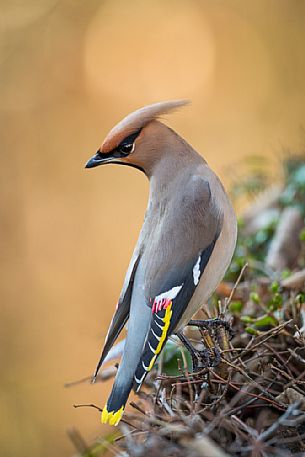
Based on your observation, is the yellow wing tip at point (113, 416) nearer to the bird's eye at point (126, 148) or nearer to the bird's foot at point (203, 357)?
the bird's foot at point (203, 357)

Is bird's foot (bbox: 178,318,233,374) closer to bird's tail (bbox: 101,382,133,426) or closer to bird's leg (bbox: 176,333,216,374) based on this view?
bird's leg (bbox: 176,333,216,374)

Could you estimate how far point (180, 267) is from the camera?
6.98ft

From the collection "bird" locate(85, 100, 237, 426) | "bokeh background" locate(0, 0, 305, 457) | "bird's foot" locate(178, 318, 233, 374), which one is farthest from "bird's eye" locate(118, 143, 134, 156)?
"bokeh background" locate(0, 0, 305, 457)

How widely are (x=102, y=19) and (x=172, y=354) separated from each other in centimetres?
627

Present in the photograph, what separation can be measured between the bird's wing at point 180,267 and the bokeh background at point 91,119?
379 centimetres

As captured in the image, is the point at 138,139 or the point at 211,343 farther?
the point at 138,139

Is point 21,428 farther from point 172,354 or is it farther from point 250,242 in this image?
point 172,354

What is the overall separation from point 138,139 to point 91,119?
17.9 feet

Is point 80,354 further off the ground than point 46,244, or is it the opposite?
point 46,244

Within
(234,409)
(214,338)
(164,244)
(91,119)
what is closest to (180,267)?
(164,244)

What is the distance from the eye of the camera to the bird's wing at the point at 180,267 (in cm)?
198

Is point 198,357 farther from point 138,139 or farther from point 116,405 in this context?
point 138,139

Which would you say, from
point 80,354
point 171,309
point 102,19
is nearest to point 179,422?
point 171,309

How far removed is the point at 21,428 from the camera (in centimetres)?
538
